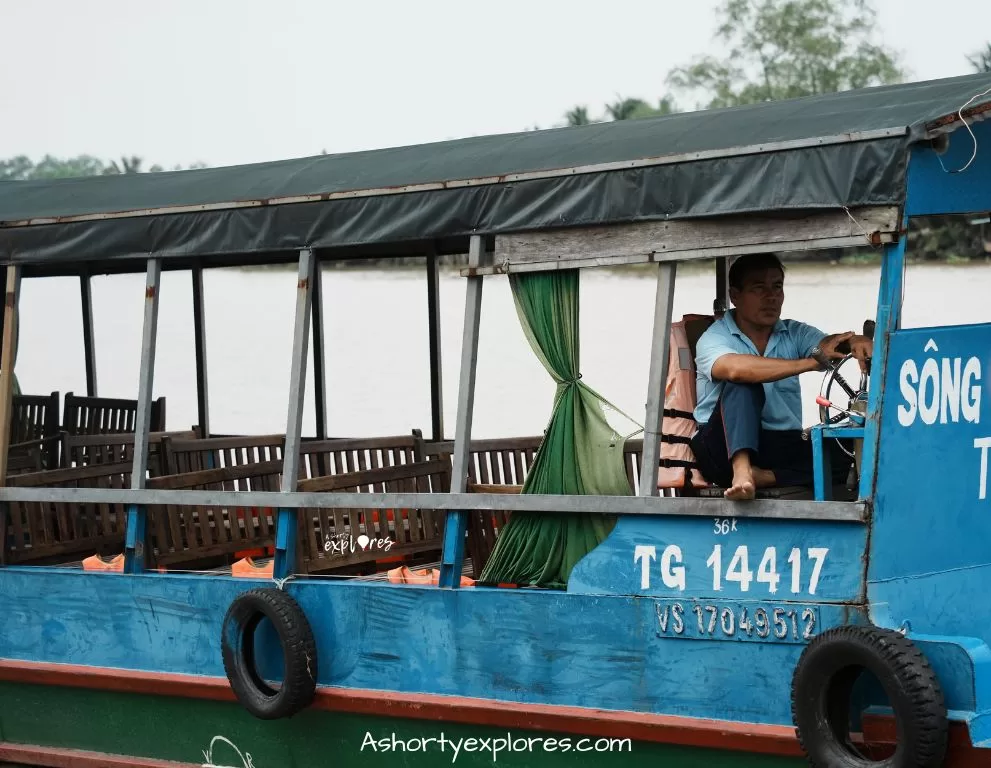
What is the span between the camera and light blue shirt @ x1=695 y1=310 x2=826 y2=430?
17.9 feet

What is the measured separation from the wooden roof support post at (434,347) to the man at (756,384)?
9.04 feet

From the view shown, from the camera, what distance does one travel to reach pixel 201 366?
930 cm

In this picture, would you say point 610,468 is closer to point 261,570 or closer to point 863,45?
point 261,570

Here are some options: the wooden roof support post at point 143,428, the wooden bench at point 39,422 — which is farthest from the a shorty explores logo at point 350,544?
the wooden bench at point 39,422

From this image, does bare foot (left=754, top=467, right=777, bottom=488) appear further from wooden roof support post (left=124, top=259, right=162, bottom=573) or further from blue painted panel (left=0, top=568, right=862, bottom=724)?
wooden roof support post (left=124, top=259, right=162, bottom=573)

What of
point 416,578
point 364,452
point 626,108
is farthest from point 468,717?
point 626,108

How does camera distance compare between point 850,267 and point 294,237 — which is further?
point 850,267

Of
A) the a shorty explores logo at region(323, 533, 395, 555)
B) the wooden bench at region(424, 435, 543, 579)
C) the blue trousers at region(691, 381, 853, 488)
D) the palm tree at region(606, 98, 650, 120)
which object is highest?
the palm tree at region(606, 98, 650, 120)

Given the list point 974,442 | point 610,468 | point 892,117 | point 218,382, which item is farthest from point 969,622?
point 218,382

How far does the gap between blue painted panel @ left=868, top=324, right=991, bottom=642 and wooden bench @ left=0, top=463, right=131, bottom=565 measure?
4.25 meters

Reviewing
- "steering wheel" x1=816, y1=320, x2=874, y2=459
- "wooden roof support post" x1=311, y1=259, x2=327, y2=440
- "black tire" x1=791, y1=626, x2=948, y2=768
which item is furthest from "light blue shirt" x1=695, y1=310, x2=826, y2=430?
"wooden roof support post" x1=311, y1=259, x2=327, y2=440

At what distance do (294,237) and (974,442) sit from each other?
2.81 metres

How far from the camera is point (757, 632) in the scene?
5.00 meters

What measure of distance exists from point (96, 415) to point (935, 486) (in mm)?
5840
